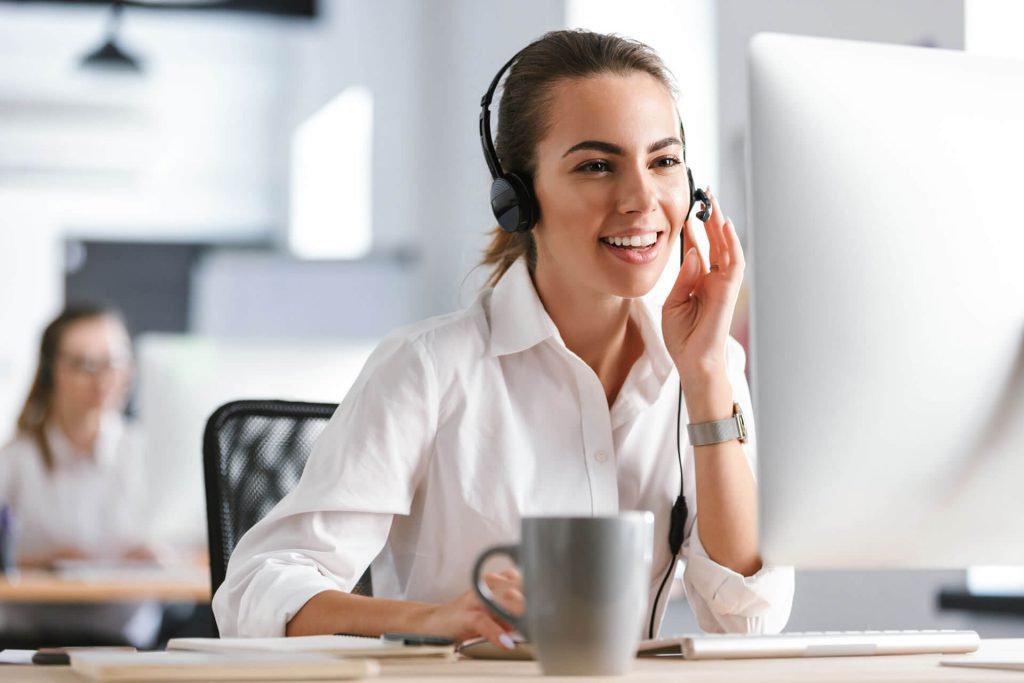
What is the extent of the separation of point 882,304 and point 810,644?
282 millimetres

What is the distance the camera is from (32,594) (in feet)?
10.3

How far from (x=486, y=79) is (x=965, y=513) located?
3739 millimetres

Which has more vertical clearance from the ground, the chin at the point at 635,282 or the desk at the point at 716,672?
the chin at the point at 635,282

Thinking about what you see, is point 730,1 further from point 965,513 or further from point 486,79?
point 965,513

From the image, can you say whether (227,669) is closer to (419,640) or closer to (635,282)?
(419,640)

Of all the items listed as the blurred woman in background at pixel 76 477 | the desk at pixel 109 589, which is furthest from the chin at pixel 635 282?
the blurred woman in background at pixel 76 477

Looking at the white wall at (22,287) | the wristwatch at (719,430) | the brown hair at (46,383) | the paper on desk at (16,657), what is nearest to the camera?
the paper on desk at (16,657)

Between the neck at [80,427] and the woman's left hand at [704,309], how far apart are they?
9.52 feet

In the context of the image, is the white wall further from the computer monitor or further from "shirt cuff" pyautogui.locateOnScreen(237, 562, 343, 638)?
the computer monitor

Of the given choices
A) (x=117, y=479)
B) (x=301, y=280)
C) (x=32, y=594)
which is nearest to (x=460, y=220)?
(x=301, y=280)

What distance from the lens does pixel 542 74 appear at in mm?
1597

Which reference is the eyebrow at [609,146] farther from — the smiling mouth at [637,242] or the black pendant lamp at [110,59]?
the black pendant lamp at [110,59]

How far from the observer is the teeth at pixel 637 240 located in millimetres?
1482

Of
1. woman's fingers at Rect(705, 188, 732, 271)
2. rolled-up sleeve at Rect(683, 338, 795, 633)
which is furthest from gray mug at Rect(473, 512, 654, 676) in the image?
woman's fingers at Rect(705, 188, 732, 271)
